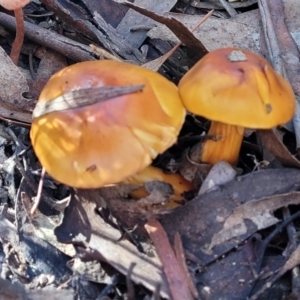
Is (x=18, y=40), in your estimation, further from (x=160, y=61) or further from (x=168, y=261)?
(x=168, y=261)

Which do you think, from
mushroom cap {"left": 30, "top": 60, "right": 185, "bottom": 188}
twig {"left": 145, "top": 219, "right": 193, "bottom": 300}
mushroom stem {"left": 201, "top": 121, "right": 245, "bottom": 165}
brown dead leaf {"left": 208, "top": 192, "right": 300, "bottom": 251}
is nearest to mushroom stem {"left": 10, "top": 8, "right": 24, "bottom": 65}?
mushroom cap {"left": 30, "top": 60, "right": 185, "bottom": 188}

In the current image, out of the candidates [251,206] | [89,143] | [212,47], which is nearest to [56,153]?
[89,143]

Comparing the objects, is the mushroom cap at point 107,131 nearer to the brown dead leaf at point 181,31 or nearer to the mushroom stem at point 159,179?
the mushroom stem at point 159,179

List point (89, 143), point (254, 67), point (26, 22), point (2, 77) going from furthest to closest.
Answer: point (26, 22) → point (2, 77) → point (254, 67) → point (89, 143)

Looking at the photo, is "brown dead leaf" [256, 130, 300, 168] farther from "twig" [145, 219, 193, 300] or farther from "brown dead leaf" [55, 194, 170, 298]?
"brown dead leaf" [55, 194, 170, 298]

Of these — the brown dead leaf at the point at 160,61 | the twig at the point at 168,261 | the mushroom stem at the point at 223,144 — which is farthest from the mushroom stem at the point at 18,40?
the twig at the point at 168,261

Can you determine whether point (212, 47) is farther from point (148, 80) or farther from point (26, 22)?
point (26, 22)
